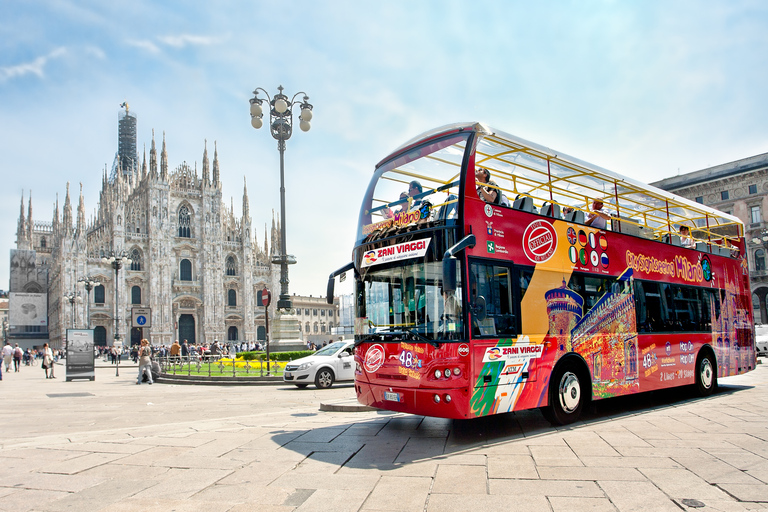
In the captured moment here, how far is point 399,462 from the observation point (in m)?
5.30

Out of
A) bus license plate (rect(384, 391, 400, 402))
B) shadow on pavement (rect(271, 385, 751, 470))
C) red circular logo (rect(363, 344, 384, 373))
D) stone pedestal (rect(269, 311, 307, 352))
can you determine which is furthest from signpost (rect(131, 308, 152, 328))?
bus license plate (rect(384, 391, 400, 402))

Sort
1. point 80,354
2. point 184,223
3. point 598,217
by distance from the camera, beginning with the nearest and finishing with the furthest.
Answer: point 598,217 < point 80,354 < point 184,223

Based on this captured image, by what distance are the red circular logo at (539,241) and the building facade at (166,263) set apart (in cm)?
5119

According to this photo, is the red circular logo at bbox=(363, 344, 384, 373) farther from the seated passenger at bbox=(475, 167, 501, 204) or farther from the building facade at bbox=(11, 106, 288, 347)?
the building facade at bbox=(11, 106, 288, 347)

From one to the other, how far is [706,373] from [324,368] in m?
8.60

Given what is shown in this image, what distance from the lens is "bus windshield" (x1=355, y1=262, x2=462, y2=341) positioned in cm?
584

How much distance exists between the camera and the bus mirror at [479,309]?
19.1 feet

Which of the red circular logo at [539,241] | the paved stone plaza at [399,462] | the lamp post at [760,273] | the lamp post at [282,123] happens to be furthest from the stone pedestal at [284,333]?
the lamp post at [760,273]

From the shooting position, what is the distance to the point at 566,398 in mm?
6980

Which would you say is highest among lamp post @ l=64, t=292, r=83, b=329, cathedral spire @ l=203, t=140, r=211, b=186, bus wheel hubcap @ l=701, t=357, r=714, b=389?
cathedral spire @ l=203, t=140, r=211, b=186

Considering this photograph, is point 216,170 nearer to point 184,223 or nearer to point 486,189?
point 184,223

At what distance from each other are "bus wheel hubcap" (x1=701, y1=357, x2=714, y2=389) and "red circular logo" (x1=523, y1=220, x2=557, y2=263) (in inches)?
195

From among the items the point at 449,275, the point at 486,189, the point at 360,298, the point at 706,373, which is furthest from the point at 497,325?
the point at 706,373

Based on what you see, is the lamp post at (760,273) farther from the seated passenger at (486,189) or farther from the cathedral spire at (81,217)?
the cathedral spire at (81,217)
